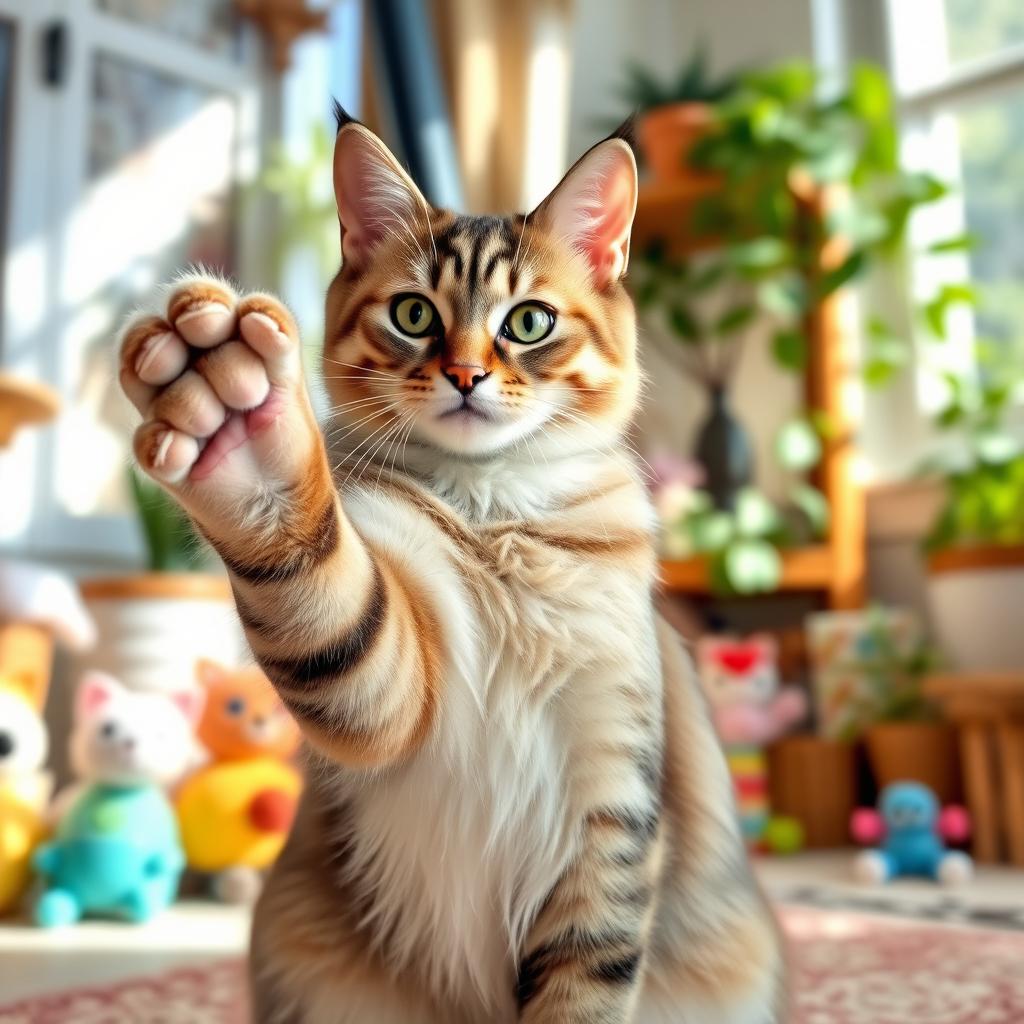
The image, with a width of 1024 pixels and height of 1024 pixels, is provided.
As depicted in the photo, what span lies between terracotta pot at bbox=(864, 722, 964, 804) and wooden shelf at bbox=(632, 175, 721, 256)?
1316mm

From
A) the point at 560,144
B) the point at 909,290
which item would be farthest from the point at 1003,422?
the point at 560,144

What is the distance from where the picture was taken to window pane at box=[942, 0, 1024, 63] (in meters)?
2.81

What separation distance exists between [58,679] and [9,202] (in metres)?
1.18

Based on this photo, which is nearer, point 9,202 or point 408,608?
point 408,608

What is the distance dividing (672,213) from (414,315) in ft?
7.24

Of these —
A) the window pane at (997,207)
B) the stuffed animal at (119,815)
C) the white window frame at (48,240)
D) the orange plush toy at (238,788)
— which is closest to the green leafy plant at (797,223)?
the window pane at (997,207)

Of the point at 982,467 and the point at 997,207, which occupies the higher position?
the point at 997,207

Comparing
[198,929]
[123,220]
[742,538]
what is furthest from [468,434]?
[123,220]

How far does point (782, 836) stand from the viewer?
2.36m

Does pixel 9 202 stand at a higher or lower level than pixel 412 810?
higher

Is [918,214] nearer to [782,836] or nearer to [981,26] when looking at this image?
[981,26]

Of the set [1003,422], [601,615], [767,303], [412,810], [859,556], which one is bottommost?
[412,810]

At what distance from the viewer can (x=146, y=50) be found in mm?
2914

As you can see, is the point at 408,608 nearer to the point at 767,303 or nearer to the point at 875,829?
the point at 875,829
